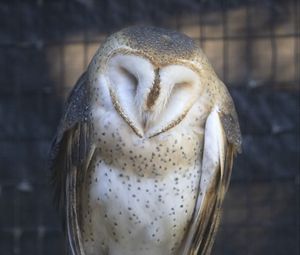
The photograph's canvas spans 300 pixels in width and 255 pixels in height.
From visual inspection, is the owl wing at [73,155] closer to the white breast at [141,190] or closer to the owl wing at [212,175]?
the white breast at [141,190]

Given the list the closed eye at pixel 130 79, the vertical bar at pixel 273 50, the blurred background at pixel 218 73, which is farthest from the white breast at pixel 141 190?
the vertical bar at pixel 273 50

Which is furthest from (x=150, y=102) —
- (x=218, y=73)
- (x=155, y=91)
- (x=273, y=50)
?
(x=273, y=50)

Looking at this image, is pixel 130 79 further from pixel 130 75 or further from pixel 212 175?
pixel 212 175

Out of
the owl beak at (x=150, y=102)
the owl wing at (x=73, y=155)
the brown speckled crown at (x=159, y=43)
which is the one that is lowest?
the owl wing at (x=73, y=155)

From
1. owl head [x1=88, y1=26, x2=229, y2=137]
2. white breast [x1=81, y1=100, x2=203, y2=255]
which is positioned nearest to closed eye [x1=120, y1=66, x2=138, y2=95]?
owl head [x1=88, y1=26, x2=229, y2=137]

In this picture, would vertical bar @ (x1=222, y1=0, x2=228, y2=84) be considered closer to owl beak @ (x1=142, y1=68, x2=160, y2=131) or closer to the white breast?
the white breast

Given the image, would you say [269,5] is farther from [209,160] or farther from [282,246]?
[209,160]
